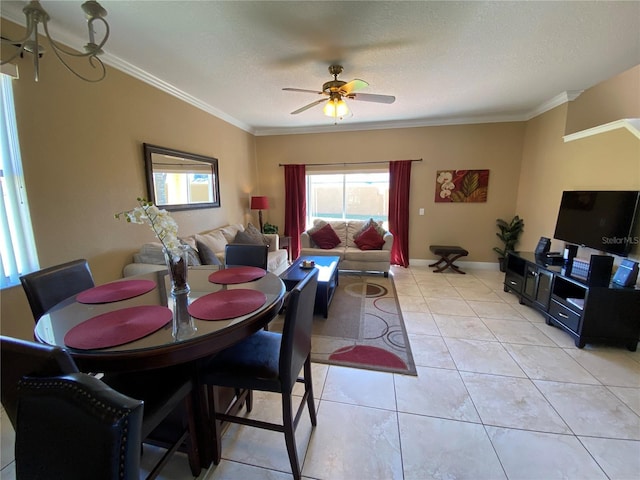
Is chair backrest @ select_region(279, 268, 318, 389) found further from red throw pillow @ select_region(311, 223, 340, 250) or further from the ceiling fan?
red throw pillow @ select_region(311, 223, 340, 250)

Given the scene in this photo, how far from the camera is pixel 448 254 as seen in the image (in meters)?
4.48

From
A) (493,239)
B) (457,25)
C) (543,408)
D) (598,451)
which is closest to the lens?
(598,451)

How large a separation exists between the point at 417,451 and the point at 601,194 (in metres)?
2.99

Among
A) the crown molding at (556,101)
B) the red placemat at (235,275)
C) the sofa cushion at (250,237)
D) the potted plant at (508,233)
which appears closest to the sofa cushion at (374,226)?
the sofa cushion at (250,237)

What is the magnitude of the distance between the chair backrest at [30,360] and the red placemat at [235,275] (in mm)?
949

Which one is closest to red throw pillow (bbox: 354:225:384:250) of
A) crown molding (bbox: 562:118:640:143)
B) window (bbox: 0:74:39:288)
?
crown molding (bbox: 562:118:640:143)

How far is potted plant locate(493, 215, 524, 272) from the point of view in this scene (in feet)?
14.5

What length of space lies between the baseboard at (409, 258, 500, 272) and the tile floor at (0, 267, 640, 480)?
7.90 ft

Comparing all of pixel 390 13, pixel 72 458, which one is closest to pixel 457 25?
pixel 390 13

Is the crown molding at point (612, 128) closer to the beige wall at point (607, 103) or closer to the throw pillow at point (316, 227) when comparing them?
the beige wall at point (607, 103)

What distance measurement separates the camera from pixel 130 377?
4.09 feet

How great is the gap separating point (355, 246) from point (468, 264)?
6.77ft

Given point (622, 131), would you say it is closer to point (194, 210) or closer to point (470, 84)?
point (470, 84)

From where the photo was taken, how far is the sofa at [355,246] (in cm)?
435
